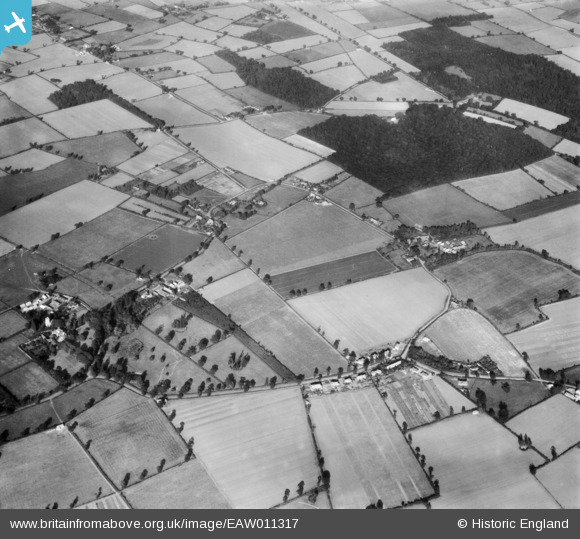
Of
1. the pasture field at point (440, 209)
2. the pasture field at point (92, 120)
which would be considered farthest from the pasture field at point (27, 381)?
the pasture field at point (92, 120)

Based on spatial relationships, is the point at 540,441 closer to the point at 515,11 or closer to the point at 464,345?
the point at 464,345

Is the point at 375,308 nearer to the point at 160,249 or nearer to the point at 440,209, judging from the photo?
the point at 440,209

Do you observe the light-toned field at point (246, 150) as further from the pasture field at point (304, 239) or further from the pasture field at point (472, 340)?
the pasture field at point (472, 340)

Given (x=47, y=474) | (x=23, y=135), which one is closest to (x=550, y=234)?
(x=47, y=474)

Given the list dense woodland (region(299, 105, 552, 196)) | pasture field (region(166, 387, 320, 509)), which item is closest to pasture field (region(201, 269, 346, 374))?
pasture field (region(166, 387, 320, 509))

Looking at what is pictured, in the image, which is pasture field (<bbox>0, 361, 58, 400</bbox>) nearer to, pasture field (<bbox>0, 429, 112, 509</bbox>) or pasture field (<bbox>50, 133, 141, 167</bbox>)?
pasture field (<bbox>0, 429, 112, 509</bbox>)
